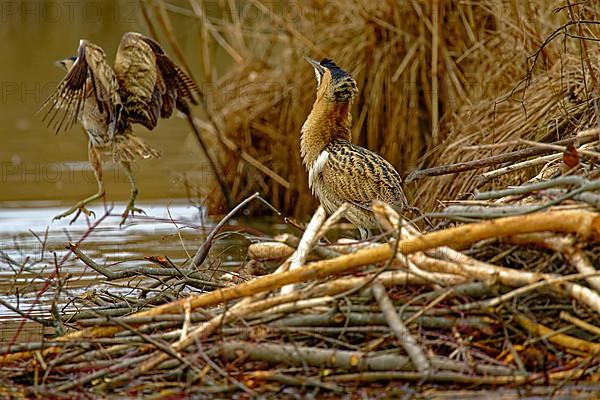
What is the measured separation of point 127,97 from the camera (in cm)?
838

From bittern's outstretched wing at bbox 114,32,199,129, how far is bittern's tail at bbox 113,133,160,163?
150 millimetres

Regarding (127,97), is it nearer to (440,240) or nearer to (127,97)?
(127,97)

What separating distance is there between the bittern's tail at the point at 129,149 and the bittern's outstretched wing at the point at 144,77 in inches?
5.9

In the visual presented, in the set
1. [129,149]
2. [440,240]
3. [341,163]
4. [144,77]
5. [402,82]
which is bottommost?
[129,149]

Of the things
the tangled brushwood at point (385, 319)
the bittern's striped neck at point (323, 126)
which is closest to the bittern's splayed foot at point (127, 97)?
the bittern's striped neck at point (323, 126)

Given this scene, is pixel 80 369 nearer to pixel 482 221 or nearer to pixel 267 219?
pixel 482 221

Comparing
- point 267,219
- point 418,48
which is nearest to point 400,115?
point 418,48

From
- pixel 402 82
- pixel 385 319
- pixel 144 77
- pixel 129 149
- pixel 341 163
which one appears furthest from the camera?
pixel 402 82

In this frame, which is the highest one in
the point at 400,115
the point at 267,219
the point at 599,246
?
the point at 599,246

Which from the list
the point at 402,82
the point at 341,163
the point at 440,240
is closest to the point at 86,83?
the point at 341,163

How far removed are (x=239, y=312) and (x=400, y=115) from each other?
16.7 feet

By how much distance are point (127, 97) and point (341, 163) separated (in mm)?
2422

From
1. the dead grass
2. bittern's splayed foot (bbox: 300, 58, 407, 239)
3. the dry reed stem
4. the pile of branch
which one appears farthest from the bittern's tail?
the dry reed stem

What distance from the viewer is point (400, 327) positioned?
4.21 m
